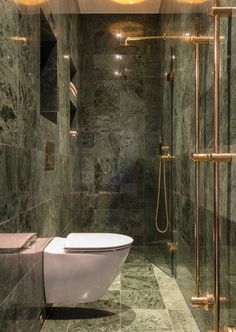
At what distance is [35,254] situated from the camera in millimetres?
1719

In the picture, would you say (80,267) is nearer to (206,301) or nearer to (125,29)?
(206,301)

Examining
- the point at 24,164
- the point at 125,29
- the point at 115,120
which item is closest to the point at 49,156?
the point at 24,164

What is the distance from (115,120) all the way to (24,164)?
2.31 meters

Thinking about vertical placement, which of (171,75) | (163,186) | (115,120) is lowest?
(163,186)

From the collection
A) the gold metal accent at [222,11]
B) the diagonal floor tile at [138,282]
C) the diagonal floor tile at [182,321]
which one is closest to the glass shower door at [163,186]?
the diagonal floor tile at [138,282]

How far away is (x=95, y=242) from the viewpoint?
6.26ft

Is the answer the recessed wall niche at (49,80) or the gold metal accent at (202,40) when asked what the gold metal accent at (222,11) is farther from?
the recessed wall niche at (49,80)

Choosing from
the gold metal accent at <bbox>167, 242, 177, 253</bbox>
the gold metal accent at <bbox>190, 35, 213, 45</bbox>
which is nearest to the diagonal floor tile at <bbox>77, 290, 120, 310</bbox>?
the gold metal accent at <bbox>167, 242, 177, 253</bbox>

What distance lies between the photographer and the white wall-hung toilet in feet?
5.90

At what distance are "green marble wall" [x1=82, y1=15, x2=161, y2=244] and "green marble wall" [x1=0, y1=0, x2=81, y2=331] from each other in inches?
50.8

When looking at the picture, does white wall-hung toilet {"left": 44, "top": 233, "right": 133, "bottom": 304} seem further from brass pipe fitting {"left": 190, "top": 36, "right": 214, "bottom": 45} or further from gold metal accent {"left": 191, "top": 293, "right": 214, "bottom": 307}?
brass pipe fitting {"left": 190, "top": 36, "right": 214, "bottom": 45}

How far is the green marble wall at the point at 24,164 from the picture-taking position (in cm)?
128

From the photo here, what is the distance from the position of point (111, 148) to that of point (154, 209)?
36.3 inches

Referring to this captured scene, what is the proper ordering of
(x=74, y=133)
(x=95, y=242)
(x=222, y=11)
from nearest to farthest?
(x=222, y=11) < (x=95, y=242) < (x=74, y=133)
